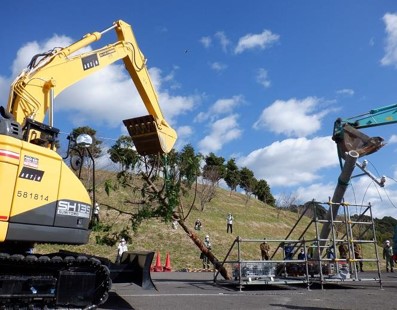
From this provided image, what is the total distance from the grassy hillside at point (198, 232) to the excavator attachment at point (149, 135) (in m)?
4.64

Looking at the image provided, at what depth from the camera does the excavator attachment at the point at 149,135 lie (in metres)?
11.7

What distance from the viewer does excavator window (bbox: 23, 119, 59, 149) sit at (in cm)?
715

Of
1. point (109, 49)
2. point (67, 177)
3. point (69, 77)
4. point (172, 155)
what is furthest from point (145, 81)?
point (67, 177)

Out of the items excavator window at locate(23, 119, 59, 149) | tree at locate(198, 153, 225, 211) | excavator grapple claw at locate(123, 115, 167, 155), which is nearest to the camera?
excavator window at locate(23, 119, 59, 149)

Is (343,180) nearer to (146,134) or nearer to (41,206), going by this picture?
(146,134)

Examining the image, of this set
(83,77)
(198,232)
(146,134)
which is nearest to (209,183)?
(198,232)

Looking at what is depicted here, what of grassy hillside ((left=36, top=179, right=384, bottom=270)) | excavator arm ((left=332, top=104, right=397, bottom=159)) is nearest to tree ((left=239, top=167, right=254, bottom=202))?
grassy hillside ((left=36, top=179, right=384, bottom=270))

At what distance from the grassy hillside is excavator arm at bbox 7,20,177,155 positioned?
499 centimetres

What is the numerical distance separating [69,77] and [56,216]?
3301 mm

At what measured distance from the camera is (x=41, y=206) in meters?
6.70

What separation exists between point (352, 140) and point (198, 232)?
58.2 ft

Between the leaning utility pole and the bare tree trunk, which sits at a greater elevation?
the leaning utility pole

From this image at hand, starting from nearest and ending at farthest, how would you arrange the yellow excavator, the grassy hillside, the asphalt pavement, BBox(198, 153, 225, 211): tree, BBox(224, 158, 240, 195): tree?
the yellow excavator
the asphalt pavement
the grassy hillside
BBox(198, 153, 225, 211): tree
BBox(224, 158, 240, 195): tree

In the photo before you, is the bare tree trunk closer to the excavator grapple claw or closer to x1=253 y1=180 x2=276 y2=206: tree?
the excavator grapple claw
